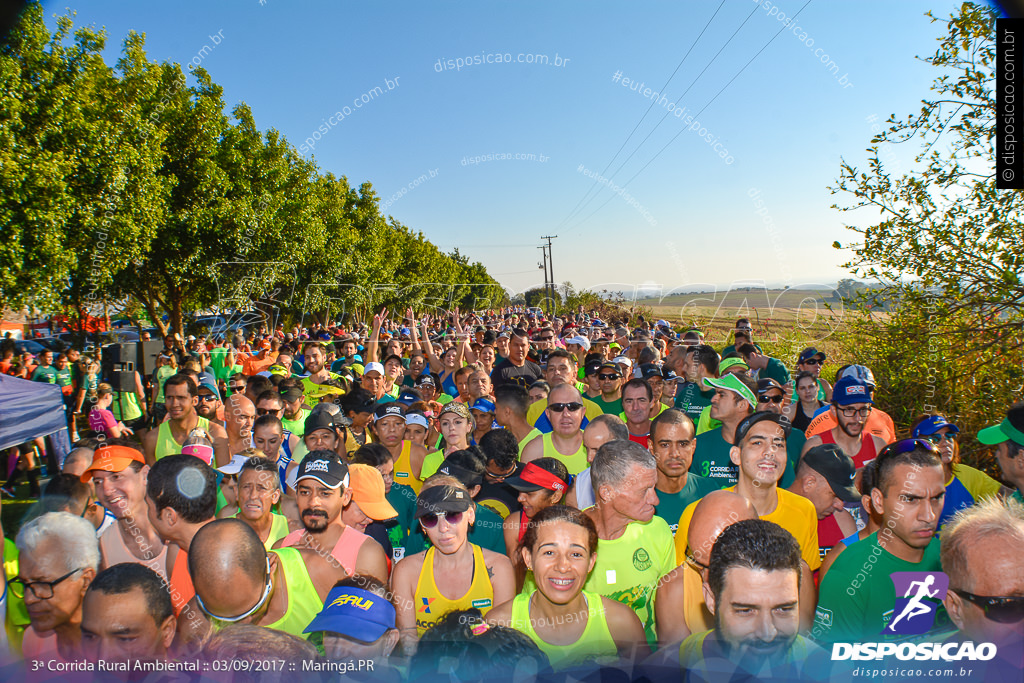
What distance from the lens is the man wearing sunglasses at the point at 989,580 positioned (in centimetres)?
185

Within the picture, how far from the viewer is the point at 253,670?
6.00ft

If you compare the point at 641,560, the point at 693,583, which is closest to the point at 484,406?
the point at 641,560

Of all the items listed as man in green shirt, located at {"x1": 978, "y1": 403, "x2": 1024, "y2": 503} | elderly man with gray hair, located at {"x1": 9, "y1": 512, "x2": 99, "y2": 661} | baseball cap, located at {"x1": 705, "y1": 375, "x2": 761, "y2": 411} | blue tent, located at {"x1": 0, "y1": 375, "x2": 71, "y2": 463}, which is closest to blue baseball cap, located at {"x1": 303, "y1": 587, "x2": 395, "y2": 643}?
elderly man with gray hair, located at {"x1": 9, "y1": 512, "x2": 99, "y2": 661}

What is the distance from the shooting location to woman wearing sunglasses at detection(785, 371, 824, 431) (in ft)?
18.2

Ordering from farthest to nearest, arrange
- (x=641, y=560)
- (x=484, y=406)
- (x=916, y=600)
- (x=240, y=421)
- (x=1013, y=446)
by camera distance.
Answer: (x=484, y=406), (x=240, y=421), (x=1013, y=446), (x=641, y=560), (x=916, y=600)

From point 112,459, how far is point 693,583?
3476mm

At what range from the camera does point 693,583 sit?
2570 mm

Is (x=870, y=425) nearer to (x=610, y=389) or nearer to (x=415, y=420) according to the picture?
(x=610, y=389)

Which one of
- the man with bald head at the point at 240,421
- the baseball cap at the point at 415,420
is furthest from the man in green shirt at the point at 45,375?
the baseball cap at the point at 415,420

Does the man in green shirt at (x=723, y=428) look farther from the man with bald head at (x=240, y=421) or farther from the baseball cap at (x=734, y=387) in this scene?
the man with bald head at (x=240, y=421)

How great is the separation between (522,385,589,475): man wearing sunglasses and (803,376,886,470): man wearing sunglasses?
188 cm

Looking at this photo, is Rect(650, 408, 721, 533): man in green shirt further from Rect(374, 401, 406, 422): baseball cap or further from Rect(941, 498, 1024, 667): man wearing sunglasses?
Rect(374, 401, 406, 422): baseball cap

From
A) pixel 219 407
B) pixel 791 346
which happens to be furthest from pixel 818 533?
pixel 791 346

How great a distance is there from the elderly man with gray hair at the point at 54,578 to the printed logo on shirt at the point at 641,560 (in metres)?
2.53
